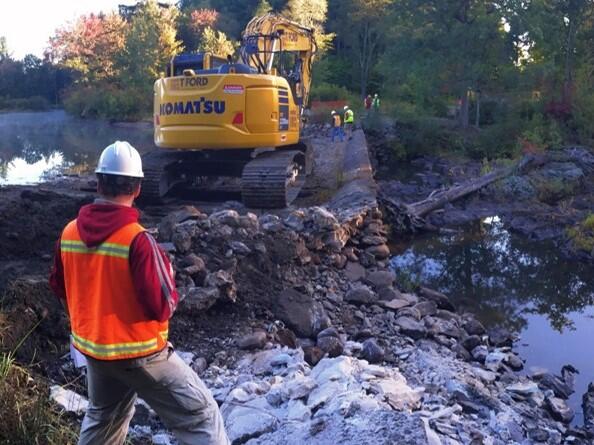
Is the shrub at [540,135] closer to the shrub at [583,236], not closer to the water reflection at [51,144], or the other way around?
the shrub at [583,236]

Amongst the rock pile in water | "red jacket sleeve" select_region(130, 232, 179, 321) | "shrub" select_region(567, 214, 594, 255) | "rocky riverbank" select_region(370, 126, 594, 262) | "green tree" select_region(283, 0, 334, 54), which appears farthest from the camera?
"green tree" select_region(283, 0, 334, 54)

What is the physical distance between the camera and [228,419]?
14.0ft

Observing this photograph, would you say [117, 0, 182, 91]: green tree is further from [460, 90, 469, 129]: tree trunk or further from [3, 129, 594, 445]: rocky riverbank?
[3, 129, 594, 445]: rocky riverbank

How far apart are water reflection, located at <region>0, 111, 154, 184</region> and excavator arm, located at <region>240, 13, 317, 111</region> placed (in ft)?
20.7

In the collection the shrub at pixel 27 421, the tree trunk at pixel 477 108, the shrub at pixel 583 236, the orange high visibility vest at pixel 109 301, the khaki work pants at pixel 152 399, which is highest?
the tree trunk at pixel 477 108

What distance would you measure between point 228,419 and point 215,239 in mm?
3312

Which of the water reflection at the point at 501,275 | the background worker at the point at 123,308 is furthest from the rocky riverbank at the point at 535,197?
the background worker at the point at 123,308

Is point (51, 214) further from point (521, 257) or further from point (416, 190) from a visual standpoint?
point (416, 190)

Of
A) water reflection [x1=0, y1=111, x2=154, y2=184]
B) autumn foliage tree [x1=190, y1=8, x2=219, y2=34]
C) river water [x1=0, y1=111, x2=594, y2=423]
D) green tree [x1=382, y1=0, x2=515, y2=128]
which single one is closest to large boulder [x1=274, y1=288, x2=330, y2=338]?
river water [x1=0, y1=111, x2=594, y2=423]

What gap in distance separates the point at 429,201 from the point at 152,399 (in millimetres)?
11561

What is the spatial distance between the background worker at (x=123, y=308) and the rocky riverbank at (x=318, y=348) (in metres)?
0.99

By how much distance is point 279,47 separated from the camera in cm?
1266

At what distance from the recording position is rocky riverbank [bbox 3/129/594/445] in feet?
13.7

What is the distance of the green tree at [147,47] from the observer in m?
41.2
